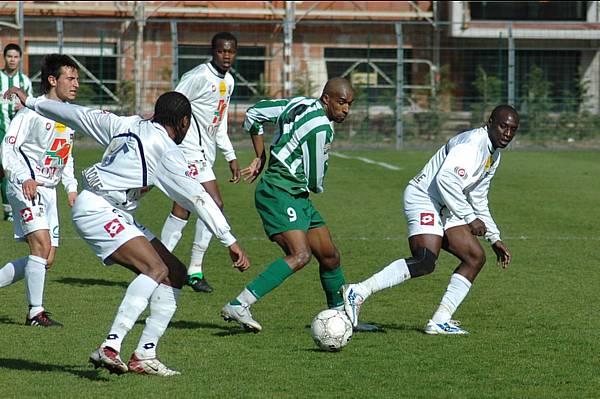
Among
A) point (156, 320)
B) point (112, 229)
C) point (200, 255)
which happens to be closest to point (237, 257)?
point (156, 320)

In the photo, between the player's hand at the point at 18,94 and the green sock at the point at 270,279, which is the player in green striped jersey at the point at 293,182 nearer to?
the green sock at the point at 270,279

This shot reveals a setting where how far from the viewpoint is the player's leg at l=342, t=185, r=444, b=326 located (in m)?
8.59

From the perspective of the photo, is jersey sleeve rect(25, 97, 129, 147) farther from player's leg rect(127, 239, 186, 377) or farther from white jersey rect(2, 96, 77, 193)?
white jersey rect(2, 96, 77, 193)

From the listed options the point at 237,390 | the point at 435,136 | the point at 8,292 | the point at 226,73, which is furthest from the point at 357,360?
the point at 435,136

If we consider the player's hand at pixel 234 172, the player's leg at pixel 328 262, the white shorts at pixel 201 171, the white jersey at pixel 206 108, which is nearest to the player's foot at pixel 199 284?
the white shorts at pixel 201 171

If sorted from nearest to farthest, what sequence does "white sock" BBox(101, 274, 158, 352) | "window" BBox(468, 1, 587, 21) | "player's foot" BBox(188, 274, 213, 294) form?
"white sock" BBox(101, 274, 158, 352) < "player's foot" BBox(188, 274, 213, 294) < "window" BBox(468, 1, 587, 21)

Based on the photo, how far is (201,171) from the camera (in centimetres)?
1112

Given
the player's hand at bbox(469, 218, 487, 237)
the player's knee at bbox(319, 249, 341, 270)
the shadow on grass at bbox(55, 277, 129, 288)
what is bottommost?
the shadow on grass at bbox(55, 277, 129, 288)

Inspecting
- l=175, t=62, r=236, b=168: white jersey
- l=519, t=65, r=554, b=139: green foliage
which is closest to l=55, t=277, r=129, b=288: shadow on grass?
l=175, t=62, r=236, b=168: white jersey

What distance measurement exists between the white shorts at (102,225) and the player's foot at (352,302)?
6.32 ft

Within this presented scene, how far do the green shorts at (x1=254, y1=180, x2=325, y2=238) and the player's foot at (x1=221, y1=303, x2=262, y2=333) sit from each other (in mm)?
565

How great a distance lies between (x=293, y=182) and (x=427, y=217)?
3.19 ft

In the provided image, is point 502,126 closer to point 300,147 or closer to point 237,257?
point 300,147

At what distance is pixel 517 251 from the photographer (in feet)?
42.9
